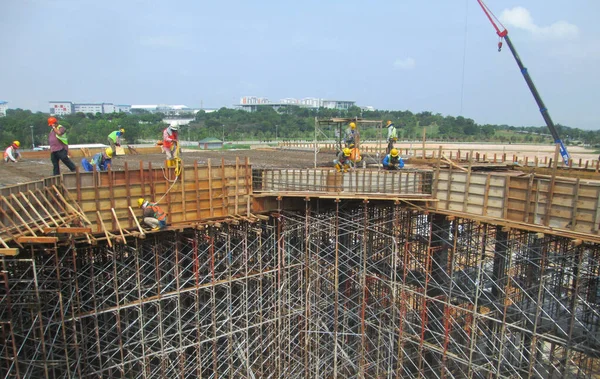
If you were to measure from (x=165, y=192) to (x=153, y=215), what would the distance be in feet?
3.31

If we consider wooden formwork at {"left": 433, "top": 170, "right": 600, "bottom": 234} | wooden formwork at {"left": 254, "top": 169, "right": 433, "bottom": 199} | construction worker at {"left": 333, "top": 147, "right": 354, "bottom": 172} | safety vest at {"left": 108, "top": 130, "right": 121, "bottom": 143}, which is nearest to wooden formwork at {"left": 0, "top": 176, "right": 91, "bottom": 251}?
safety vest at {"left": 108, "top": 130, "right": 121, "bottom": 143}

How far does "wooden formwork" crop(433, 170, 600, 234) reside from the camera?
10.9 metres

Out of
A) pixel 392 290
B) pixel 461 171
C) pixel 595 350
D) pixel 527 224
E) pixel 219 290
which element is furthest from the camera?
pixel 219 290

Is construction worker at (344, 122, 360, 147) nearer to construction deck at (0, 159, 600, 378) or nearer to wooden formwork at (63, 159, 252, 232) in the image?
construction deck at (0, 159, 600, 378)

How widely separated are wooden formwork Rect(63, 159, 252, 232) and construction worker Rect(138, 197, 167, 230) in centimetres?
34

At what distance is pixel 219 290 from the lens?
615 inches

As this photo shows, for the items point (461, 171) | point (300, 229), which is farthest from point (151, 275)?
point (461, 171)

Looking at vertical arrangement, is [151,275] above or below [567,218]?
below

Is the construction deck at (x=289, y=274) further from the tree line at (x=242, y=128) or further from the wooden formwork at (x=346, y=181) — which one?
the tree line at (x=242, y=128)

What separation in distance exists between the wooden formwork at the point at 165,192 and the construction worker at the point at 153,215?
34 centimetres

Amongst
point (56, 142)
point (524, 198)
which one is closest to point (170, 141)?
point (56, 142)

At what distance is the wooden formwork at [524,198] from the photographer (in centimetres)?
1095

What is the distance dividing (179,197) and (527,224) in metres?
10.4

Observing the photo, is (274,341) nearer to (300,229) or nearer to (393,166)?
(300,229)
